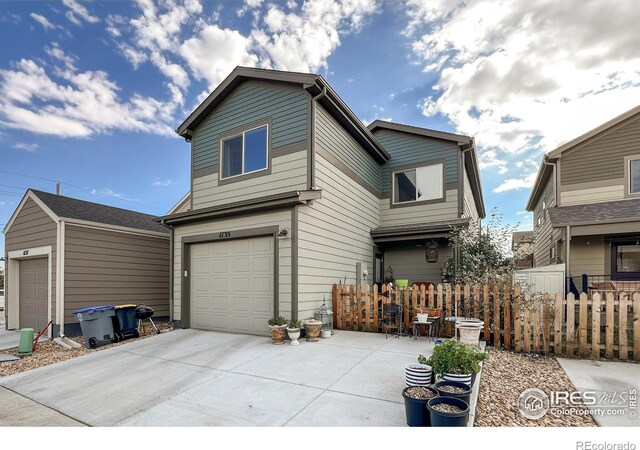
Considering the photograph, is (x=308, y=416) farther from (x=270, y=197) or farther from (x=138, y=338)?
(x=138, y=338)

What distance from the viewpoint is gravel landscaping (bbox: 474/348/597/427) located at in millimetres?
3609

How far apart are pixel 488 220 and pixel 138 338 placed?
1005 cm

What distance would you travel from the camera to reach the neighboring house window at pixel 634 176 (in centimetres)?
1064

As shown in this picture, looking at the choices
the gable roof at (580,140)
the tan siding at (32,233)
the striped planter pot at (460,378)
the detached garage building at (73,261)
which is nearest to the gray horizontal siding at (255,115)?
the detached garage building at (73,261)

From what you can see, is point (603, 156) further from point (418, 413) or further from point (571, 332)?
point (418, 413)

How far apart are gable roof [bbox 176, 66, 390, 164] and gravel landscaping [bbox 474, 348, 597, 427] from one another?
21.4 feet

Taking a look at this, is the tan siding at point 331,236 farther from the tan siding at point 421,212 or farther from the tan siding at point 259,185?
the tan siding at point 421,212

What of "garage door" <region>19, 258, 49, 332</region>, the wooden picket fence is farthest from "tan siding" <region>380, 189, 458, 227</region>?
"garage door" <region>19, 258, 49, 332</region>

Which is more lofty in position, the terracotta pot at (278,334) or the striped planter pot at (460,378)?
the striped planter pot at (460,378)

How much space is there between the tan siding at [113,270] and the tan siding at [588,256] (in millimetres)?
A: 14024

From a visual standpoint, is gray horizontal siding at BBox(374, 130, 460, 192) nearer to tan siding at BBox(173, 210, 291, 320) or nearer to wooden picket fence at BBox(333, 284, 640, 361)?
wooden picket fence at BBox(333, 284, 640, 361)

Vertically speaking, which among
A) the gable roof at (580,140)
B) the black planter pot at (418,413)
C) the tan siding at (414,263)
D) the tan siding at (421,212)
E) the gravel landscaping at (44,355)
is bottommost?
the gravel landscaping at (44,355)
